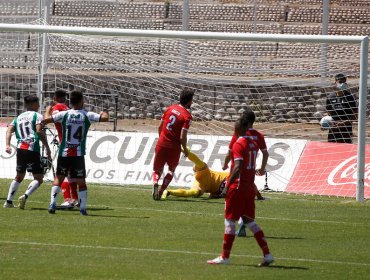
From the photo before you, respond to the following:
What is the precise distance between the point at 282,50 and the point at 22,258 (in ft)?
66.6

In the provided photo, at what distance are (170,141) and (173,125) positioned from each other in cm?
34

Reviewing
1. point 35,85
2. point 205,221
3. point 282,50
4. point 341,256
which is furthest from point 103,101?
point 341,256

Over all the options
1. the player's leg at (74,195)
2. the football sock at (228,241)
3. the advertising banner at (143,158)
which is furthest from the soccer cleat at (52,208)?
the advertising banner at (143,158)

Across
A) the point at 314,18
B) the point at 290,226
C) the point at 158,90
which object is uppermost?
the point at 314,18

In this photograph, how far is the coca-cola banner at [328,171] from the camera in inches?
904

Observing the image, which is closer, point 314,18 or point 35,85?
point 35,85

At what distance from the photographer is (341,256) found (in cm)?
1473

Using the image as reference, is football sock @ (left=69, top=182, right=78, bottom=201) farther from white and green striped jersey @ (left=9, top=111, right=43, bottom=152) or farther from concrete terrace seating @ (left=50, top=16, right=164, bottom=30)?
concrete terrace seating @ (left=50, top=16, right=164, bottom=30)

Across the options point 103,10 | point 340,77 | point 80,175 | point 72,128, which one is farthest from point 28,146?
point 103,10

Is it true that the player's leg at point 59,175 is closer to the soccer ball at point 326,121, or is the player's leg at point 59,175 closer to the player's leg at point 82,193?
the player's leg at point 82,193

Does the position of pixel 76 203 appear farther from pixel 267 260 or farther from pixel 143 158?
pixel 267 260

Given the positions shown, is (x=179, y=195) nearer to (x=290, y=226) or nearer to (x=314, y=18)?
(x=290, y=226)

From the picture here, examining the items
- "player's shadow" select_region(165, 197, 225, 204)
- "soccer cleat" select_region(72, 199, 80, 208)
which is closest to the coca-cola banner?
"player's shadow" select_region(165, 197, 225, 204)

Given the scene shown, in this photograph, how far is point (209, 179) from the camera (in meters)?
22.0
